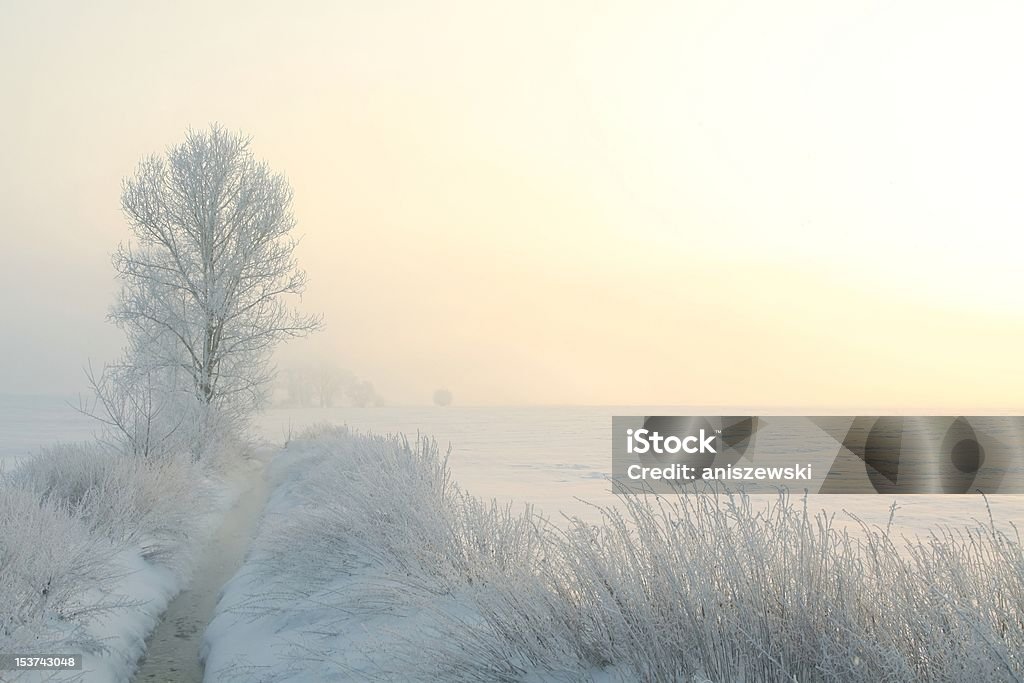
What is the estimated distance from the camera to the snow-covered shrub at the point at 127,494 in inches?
352

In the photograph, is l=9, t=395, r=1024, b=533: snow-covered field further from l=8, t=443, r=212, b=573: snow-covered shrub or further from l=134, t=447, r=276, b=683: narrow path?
l=134, t=447, r=276, b=683: narrow path

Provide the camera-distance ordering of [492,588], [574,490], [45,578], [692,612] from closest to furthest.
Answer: [692,612], [492,588], [45,578], [574,490]

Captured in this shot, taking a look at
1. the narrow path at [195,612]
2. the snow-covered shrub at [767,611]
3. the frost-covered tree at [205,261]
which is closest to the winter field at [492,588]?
the snow-covered shrub at [767,611]

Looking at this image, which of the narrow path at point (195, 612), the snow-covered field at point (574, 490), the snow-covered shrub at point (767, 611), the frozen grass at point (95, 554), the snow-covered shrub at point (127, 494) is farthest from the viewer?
the snow-covered field at point (574, 490)

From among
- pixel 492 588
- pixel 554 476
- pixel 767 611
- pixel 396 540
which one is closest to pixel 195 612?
pixel 396 540

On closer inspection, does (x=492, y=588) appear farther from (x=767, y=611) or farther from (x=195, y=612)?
(x=195, y=612)

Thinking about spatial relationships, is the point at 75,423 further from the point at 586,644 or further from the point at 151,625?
the point at 586,644

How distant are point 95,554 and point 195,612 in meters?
1.58

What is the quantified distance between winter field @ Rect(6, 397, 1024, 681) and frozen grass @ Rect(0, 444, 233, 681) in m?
0.03

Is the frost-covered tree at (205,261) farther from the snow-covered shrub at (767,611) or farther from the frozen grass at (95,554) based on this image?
Answer: the snow-covered shrub at (767,611)

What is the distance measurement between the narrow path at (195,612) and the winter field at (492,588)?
118 millimetres

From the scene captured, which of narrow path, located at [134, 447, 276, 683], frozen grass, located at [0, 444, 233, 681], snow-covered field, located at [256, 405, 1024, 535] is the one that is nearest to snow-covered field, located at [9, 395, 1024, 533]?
snow-covered field, located at [256, 405, 1024, 535]

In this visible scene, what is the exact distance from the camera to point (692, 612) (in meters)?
3.10

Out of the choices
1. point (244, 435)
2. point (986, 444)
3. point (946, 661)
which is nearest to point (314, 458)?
point (244, 435)
